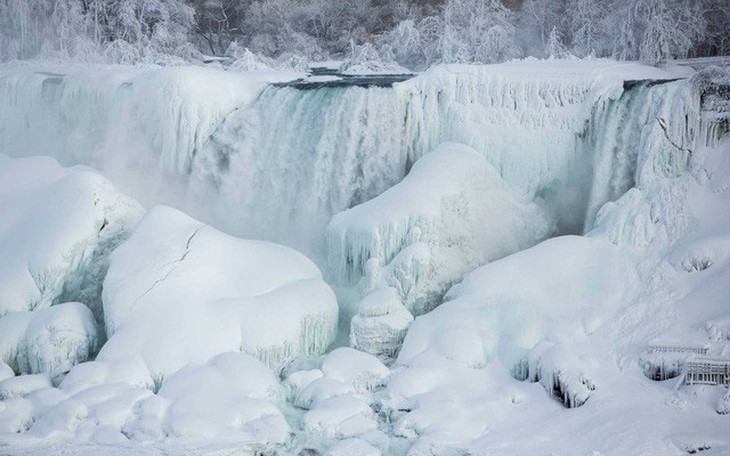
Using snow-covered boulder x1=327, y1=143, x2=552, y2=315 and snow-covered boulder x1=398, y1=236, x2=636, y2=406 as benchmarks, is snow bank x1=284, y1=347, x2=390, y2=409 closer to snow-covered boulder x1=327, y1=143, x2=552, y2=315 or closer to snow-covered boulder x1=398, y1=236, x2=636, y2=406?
snow-covered boulder x1=398, y1=236, x2=636, y2=406

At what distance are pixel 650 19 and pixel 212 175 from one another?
28.5 feet

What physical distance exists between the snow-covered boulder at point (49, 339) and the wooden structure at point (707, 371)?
22.1ft

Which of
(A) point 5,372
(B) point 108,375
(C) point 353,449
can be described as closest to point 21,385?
(A) point 5,372

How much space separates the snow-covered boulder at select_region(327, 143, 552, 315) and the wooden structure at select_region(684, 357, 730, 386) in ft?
11.1

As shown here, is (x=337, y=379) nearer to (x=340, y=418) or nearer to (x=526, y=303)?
(x=340, y=418)

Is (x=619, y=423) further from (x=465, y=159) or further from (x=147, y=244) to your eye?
(x=147, y=244)

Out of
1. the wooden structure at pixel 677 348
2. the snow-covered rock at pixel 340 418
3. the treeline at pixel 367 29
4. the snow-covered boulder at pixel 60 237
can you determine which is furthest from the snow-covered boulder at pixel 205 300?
the treeline at pixel 367 29

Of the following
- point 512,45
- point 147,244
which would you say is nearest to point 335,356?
point 147,244

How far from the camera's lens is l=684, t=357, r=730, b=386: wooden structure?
7340 mm

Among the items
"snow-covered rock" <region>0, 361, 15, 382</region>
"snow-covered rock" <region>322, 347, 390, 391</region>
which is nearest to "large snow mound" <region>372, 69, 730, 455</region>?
"snow-covered rock" <region>322, 347, 390, 391</region>

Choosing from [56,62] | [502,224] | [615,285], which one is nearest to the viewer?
[615,285]

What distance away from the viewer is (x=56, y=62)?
18.8 m

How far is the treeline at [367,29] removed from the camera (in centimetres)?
1541

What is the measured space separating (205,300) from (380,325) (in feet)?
6.90
